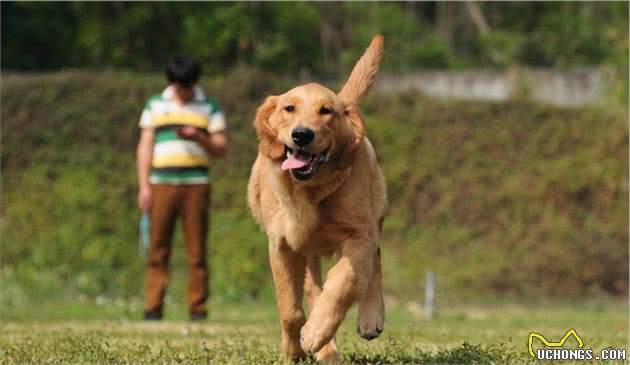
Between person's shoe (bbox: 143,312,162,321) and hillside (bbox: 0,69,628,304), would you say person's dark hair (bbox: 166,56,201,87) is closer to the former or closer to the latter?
person's shoe (bbox: 143,312,162,321)

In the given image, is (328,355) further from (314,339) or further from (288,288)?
(314,339)

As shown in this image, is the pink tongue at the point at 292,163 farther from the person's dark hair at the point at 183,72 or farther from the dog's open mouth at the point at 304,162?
the person's dark hair at the point at 183,72

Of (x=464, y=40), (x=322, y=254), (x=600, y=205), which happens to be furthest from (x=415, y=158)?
(x=322, y=254)

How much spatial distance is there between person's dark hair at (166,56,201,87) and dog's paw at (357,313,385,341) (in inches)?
190

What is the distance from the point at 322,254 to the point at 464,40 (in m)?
22.9

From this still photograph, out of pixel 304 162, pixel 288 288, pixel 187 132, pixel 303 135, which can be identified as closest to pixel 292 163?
pixel 304 162

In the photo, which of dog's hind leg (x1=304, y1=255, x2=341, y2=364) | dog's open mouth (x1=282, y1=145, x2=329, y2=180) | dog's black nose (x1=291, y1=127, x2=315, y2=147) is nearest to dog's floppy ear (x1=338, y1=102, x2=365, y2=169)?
dog's open mouth (x1=282, y1=145, x2=329, y2=180)

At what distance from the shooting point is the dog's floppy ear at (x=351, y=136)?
17.4 feet

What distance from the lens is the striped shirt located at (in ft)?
32.2

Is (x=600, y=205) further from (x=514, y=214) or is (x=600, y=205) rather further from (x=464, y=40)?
(x=464, y=40)

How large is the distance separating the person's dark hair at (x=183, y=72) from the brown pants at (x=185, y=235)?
90 cm

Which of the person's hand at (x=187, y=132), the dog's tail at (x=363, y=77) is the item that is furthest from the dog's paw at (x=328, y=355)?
the person's hand at (x=187, y=132)

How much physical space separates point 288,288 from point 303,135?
2.97 feet

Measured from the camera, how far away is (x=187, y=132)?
964 centimetres
